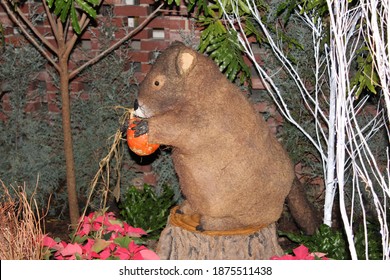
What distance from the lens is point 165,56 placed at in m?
3.15

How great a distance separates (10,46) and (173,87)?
6.86 ft

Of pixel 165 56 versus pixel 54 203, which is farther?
pixel 54 203

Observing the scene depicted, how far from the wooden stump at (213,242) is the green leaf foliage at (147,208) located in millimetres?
604

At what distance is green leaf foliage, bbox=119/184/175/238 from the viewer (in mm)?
4172

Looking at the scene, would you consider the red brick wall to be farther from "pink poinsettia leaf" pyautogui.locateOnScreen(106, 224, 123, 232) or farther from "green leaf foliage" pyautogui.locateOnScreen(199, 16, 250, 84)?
"pink poinsettia leaf" pyautogui.locateOnScreen(106, 224, 123, 232)

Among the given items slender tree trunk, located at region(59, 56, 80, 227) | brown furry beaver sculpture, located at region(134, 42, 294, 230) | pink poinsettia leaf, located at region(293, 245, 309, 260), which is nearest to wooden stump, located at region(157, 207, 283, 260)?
brown furry beaver sculpture, located at region(134, 42, 294, 230)

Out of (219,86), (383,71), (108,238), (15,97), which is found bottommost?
(108,238)

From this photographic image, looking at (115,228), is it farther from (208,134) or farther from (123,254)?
(208,134)

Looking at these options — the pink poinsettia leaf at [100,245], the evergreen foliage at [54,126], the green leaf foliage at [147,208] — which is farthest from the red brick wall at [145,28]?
the pink poinsettia leaf at [100,245]

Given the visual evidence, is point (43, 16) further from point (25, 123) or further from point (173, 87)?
point (173, 87)

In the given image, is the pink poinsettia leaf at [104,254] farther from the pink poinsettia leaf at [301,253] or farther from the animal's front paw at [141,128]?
Result: the pink poinsettia leaf at [301,253]

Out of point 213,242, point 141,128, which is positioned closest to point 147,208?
point 213,242
